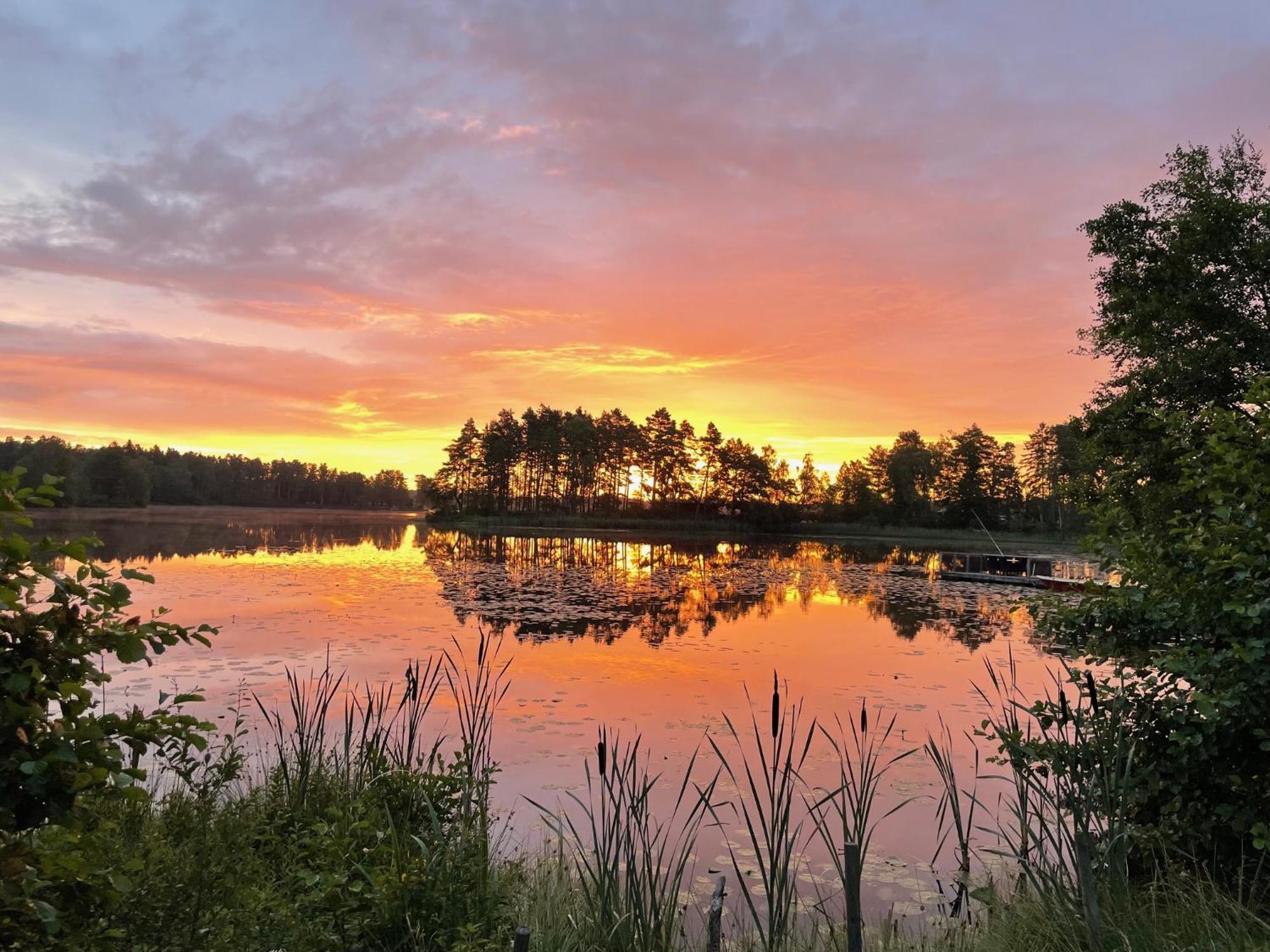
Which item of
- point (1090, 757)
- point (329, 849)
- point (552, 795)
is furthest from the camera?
point (552, 795)

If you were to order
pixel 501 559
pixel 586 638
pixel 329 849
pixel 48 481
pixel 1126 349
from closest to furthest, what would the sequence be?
1. pixel 48 481
2. pixel 329 849
3. pixel 586 638
4. pixel 1126 349
5. pixel 501 559

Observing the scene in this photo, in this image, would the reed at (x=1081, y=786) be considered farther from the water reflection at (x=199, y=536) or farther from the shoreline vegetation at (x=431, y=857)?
the water reflection at (x=199, y=536)

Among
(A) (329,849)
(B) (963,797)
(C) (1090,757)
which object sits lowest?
(B) (963,797)

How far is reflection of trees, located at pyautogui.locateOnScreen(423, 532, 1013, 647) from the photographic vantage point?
1723 cm

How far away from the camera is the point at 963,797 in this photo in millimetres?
7324

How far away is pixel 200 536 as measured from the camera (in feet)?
145

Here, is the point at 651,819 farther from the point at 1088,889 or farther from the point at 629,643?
the point at 629,643

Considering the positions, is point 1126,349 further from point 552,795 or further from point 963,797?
point 552,795

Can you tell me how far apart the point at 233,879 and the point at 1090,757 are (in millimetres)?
4769

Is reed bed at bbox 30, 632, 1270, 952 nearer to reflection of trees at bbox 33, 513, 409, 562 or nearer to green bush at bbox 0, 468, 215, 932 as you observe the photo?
green bush at bbox 0, 468, 215, 932

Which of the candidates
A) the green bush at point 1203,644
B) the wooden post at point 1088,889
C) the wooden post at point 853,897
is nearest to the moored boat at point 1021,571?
the green bush at point 1203,644

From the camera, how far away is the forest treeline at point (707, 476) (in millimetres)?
81375

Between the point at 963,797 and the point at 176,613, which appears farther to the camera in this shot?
the point at 176,613

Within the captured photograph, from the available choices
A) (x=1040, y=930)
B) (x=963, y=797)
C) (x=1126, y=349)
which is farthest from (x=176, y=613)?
(x=1126, y=349)
